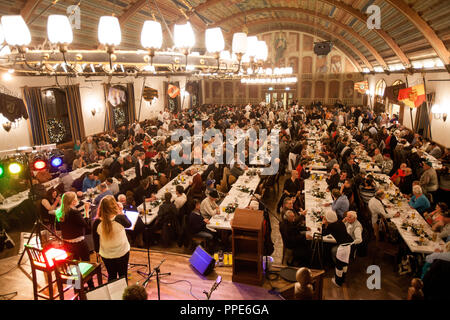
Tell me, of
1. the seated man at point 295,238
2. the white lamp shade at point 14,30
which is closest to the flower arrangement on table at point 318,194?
the seated man at point 295,238

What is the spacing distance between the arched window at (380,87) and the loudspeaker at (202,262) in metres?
19.5

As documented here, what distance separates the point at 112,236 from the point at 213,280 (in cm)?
178

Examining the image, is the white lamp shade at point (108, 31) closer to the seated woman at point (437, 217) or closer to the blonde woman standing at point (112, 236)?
the blonde woman standing at point (112, 236)

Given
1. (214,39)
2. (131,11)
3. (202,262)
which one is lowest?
(202,262)

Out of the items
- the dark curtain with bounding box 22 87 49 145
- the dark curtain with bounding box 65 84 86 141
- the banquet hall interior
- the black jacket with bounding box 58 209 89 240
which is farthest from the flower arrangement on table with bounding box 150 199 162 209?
the dark curtain with bounding box 65 84 86 141

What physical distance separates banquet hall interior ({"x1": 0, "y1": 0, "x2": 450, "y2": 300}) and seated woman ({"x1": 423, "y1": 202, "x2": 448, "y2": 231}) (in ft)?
0.09

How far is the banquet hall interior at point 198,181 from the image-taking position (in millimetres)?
3805

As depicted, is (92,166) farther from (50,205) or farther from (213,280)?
(213,280)

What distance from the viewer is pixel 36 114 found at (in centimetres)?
1032

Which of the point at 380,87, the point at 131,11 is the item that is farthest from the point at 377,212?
the point at 380,87

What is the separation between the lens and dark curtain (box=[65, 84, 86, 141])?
11766mm

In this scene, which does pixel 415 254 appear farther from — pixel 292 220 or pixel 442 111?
pixel 442 111

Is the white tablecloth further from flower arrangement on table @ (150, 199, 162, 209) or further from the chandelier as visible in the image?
the chandelier

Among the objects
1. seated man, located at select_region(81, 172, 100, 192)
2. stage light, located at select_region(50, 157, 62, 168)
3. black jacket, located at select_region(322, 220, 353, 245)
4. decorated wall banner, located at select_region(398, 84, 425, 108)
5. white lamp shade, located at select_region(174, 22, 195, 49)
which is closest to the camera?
white lamp shade, located at select_region(174, 22, 195, 49)
